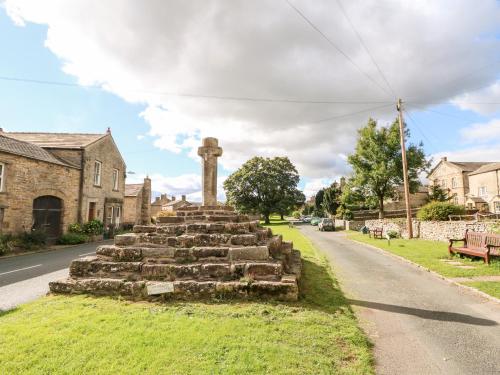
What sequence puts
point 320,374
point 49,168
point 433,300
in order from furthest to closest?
point 49,168, point 433,300, point 320,374

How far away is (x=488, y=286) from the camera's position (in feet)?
23.0

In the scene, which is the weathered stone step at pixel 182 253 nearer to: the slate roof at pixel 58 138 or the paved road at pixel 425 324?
the paved road at pixel 425 324

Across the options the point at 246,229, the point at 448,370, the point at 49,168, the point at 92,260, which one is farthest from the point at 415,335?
the point at 49,168

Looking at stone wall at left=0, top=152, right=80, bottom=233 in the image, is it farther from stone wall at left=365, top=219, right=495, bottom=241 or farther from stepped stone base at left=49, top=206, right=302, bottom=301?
stone wall at left=365, top=219, right=495, bottom=241

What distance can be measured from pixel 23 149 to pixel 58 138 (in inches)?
247

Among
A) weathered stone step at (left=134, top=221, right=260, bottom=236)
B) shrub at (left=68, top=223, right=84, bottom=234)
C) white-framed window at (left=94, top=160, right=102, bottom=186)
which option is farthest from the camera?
white-framed window at (left=94, top=160, right=102, bottom=186)

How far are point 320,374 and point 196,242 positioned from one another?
4412 millimetres

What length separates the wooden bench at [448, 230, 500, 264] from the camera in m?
9.80

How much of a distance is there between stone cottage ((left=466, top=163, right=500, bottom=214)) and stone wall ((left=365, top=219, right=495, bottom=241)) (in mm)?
21570

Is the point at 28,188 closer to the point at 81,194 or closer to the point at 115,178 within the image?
the point at 81,194

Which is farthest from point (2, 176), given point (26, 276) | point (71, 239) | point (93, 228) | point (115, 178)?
point (115, 178)

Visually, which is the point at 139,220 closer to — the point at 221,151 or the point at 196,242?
the point at 221,151

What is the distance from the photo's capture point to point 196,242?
277 inches

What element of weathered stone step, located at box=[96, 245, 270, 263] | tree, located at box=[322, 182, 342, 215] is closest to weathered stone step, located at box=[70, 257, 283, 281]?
weathered stone step, located at box=[96, 245, 270, 263]
